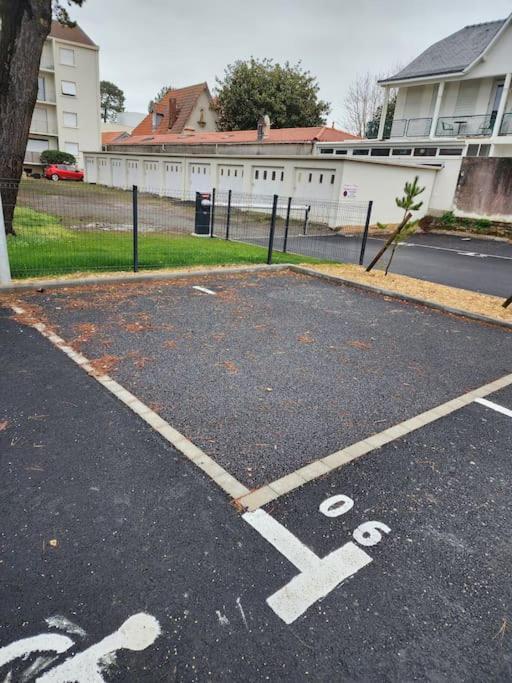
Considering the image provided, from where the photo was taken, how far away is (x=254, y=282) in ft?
29.4

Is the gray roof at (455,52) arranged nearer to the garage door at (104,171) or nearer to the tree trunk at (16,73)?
the garage door at (104,171)

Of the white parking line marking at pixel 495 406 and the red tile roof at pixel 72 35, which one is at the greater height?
the red tile roof at pixel 72 35

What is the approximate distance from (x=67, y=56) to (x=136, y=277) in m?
44.9

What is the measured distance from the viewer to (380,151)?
2616 centimetres

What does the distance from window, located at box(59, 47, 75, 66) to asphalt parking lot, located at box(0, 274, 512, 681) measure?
4744 cm

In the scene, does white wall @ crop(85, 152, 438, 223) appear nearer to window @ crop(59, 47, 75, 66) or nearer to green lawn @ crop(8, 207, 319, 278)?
green lawn @ crop(8, 207, 319, 278)

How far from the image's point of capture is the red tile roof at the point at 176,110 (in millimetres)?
41094

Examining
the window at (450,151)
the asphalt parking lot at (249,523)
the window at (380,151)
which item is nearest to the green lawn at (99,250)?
the asphalt parking lot at (249,523)

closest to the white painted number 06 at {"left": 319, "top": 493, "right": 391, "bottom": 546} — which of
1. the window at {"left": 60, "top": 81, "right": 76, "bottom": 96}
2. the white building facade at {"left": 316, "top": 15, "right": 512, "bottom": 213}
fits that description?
the white building facade at {"left": 316, "top": 15, "right": 512, "bottom": 213}

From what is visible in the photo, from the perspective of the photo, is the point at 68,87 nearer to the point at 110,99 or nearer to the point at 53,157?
the point at 53,157

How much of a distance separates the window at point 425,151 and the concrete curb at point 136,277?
1790 centimetres

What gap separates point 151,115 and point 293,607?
4999 cm

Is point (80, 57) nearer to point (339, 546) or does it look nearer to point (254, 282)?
point (254, 282)

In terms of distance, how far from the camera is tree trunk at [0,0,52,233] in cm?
938
